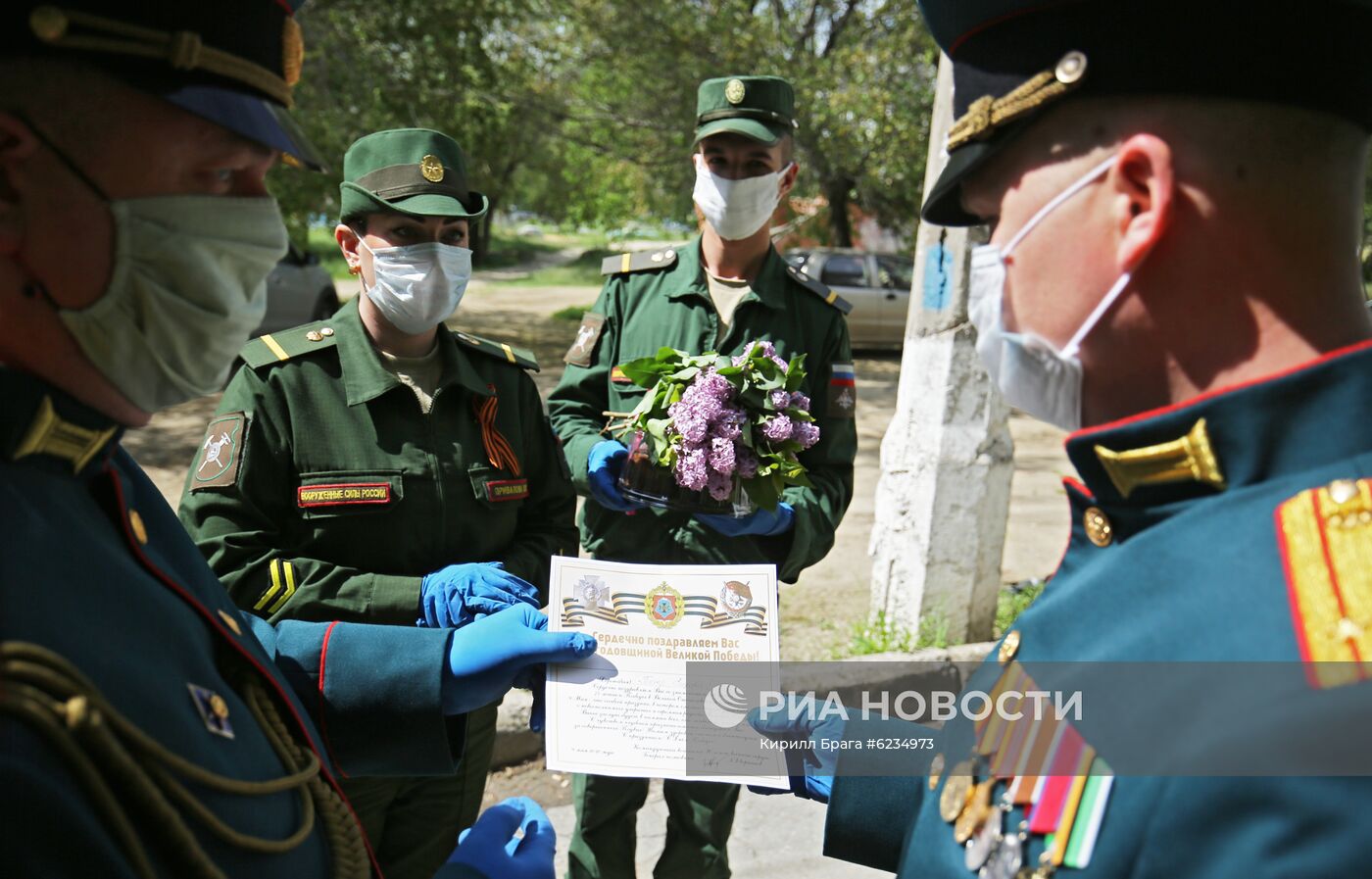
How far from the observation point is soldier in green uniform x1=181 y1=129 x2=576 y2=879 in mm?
2426

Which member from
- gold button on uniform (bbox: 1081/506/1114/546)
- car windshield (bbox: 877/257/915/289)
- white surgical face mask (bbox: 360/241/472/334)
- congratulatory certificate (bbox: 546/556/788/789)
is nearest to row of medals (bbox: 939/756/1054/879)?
gold button on uniform (bbox: 1081/506/1114/546)

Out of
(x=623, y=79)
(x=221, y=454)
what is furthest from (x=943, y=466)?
(x=623, y=79)

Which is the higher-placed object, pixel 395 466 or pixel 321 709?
pixel 395 466

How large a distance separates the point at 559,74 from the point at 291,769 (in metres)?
17.4

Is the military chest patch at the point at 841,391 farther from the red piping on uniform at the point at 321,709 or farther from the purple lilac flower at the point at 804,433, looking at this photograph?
the red piping on uniform at the point at 321,709

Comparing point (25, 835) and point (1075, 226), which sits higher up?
point (1075, 226)

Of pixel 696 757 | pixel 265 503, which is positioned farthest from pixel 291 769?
pixel 265 503

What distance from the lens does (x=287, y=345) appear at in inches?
104

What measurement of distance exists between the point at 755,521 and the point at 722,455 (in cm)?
38

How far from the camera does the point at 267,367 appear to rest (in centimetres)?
256

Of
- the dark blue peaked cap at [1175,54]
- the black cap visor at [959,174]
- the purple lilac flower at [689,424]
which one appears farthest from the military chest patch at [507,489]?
the dark blue peaked cap at [1175,54]

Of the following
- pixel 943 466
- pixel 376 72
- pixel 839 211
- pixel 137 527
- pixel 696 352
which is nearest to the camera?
pixel 137 527

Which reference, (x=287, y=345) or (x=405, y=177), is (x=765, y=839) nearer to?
(x=287, y=345)

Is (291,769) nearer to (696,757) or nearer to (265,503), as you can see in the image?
(696,757)
